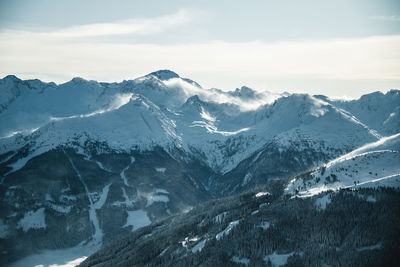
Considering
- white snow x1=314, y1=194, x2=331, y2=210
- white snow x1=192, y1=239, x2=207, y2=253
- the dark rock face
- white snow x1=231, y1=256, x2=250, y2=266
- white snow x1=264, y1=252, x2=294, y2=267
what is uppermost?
white snow x1=314, y1=194, x2=331, y2=210

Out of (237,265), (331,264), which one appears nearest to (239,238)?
(237,265)

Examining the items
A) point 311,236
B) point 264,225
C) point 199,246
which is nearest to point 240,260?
point 264,225

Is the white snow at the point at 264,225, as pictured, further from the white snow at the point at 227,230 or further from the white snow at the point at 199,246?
the white snow at the point at 199,246

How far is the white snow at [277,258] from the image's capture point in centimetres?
14925

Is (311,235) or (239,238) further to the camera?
(239,238)

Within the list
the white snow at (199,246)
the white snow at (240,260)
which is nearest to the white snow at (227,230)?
the white snow at (199,246)

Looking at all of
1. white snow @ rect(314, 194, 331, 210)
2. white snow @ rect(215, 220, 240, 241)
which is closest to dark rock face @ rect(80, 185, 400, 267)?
white snow @ rect(215, 220, 240, 241)

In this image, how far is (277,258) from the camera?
15162 centimetres

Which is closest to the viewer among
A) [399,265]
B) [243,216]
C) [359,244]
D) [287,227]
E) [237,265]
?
[399,265]

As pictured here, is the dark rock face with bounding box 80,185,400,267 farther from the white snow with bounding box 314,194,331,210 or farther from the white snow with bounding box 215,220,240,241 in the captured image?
the white snow with bounding box 314,194,331,210

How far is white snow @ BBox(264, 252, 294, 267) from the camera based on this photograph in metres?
149

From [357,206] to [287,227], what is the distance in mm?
27480

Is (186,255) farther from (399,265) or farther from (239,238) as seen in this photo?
(399,265)

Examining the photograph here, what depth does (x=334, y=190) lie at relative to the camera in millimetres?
181125
